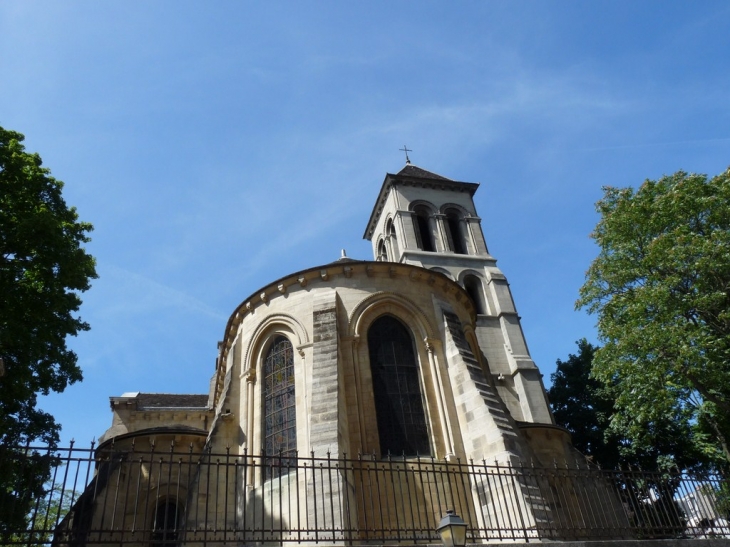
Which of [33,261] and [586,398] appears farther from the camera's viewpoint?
[586,398]

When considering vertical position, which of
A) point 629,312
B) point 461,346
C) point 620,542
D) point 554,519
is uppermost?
point 629,312

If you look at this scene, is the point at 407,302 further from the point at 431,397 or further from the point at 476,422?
the point at 476,422

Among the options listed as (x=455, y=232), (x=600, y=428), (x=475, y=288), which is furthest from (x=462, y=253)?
(x=600, y=428)

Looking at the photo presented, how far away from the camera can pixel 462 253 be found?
35.8 meters

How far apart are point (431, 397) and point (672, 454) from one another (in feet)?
55.9

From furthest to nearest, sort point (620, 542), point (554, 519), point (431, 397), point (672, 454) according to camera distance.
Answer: point (672, 454) → point (431, 397) → point (554, 519) → point (620, 542)

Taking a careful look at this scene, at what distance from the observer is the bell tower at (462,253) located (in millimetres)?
28672

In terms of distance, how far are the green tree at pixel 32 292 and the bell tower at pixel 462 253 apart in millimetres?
18515

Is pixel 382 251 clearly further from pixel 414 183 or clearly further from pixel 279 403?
pixel 279 403

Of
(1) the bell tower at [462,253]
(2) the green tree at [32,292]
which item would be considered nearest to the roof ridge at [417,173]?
(1) the bell tower at [462,253]

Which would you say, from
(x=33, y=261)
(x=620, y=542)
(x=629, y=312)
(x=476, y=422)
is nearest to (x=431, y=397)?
(x=476, y=422)

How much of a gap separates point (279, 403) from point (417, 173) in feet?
90.3

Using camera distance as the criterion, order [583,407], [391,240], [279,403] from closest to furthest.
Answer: [279,403], [583,407], [391,240]

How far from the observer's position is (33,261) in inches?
532
